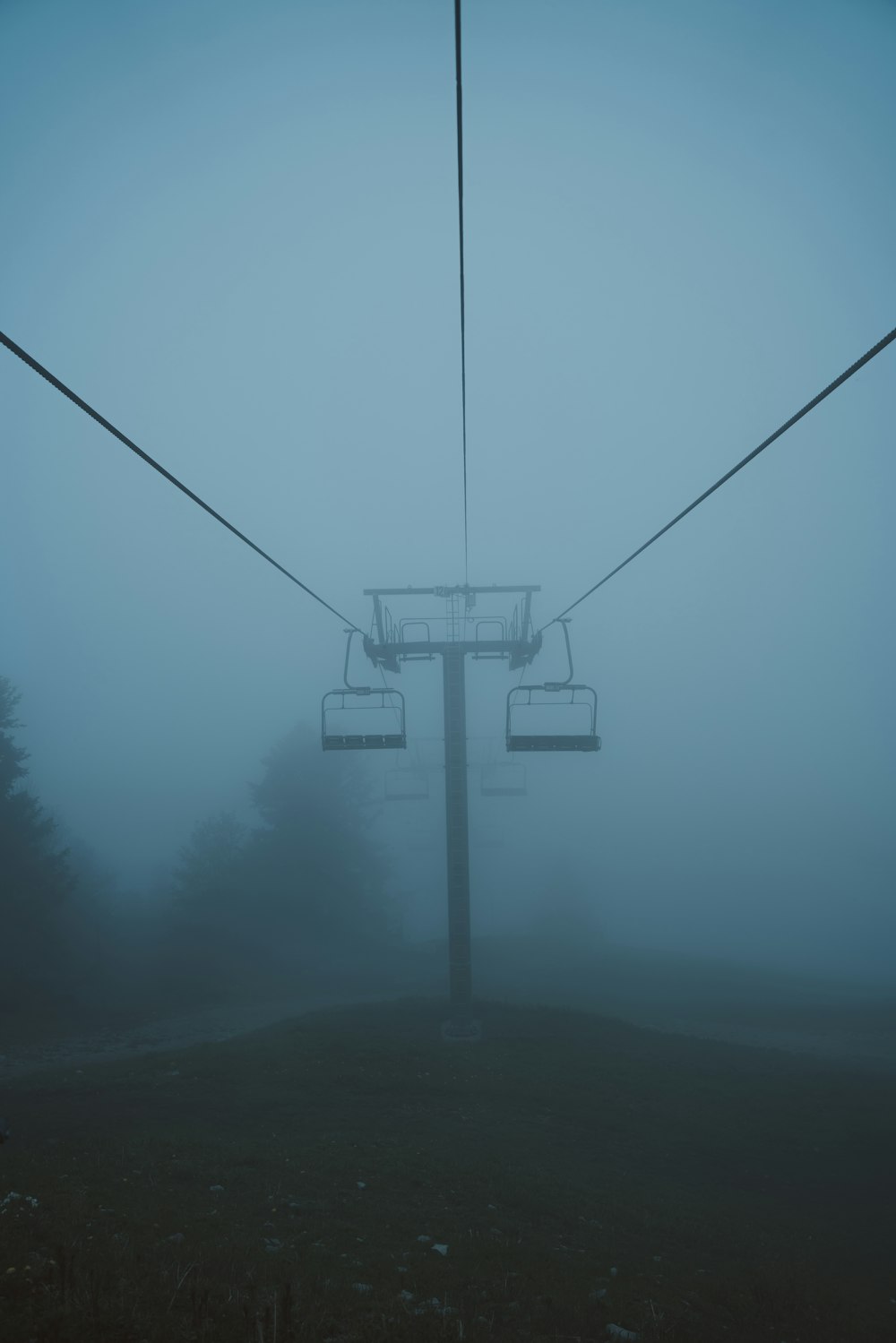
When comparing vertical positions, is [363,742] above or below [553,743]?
above

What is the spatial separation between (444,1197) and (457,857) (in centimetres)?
1141

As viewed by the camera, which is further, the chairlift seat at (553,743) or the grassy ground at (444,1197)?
the chairlift seat at (553,743)

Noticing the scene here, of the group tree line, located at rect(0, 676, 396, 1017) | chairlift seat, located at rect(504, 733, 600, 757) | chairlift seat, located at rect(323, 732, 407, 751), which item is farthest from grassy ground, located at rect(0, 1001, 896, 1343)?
tree line, located at rect(0, 676, 396, 1017)

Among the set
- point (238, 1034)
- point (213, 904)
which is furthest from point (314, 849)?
point (238, 1034)

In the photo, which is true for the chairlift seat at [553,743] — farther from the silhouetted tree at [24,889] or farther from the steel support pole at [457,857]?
the silhouetted tree at [24,889]

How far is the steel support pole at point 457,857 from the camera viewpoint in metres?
20.5

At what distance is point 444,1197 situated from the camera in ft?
33.1

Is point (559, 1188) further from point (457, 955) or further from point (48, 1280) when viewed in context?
point (457, 955)

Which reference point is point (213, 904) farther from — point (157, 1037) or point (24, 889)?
point (157, 1037)

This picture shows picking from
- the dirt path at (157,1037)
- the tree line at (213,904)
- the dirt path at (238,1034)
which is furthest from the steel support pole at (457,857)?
the tree line at (213,904)

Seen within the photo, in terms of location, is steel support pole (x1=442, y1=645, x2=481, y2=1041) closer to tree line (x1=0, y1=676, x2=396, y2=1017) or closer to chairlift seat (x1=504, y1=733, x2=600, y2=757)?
chairlift seat (x1=504, y1=733, x2=600, y2=757)

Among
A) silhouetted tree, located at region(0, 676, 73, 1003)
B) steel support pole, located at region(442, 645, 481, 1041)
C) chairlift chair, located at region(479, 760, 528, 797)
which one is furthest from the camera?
silhouetted tree, located at region(0, 676, 73, 1003)

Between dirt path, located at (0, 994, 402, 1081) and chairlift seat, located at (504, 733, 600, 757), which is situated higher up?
chairlift seat, located at (504, 733, 600, 757)

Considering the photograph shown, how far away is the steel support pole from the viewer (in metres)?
20.5
